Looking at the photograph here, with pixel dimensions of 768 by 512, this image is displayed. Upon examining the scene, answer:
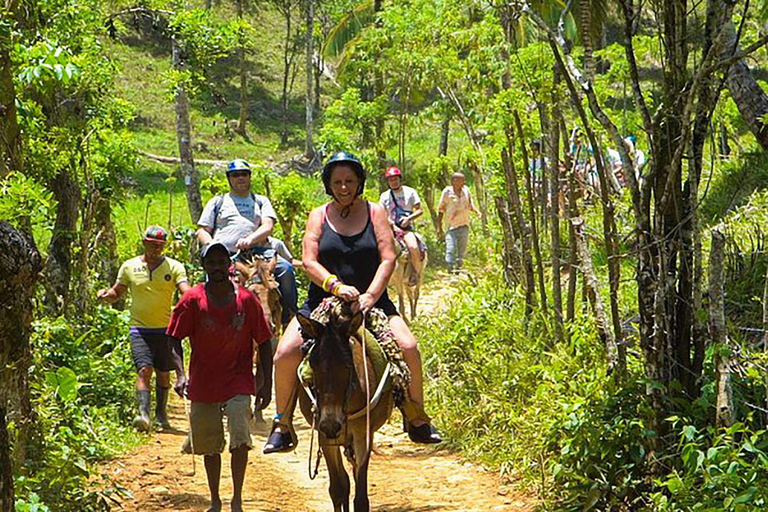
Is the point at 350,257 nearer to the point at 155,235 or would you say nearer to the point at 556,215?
the point at 556,215

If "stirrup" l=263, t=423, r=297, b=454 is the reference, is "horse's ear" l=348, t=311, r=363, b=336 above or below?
above

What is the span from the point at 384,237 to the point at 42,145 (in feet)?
17.1

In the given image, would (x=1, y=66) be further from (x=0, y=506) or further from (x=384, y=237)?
(x=0, y=506)

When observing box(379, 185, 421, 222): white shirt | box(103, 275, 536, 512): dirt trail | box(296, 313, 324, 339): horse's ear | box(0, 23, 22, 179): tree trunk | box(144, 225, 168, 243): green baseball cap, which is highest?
box(0, 23, 22, 179): tree trunk

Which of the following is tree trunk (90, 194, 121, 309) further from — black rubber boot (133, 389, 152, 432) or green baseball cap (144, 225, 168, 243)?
black rubber boot (133, 389, 152, 432)

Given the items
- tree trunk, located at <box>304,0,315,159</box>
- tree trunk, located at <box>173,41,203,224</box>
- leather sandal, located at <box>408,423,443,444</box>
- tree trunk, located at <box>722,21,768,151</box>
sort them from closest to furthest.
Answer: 1. leather sandal, located at <box>408,423,443,444</box>
2. tree trunk, located at <box>722,21,768,151</box>
3. tree trunk, located at <box>173,41,203,224</box>
4. tree trunk, located at <box>304,0,315,159</box>

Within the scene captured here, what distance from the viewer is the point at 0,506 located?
447cm

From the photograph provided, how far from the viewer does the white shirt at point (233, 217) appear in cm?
1135

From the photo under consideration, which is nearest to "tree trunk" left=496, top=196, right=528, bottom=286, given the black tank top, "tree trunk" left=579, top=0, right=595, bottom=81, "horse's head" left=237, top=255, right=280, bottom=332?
"horse's head" left=237, top=255, right=280, bottom=332

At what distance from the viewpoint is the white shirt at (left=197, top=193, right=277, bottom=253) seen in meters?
11.4

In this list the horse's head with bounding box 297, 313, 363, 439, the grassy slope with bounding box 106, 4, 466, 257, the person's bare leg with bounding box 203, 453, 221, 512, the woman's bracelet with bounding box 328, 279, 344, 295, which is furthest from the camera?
the grassy slope with bounding box 106, 4, 466, 257

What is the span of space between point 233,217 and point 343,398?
17.7ft

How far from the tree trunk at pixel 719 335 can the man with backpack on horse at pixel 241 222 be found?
6.02 meters

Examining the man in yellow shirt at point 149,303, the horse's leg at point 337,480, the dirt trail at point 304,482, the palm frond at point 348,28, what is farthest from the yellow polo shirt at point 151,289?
the palm frond at point 348,28
